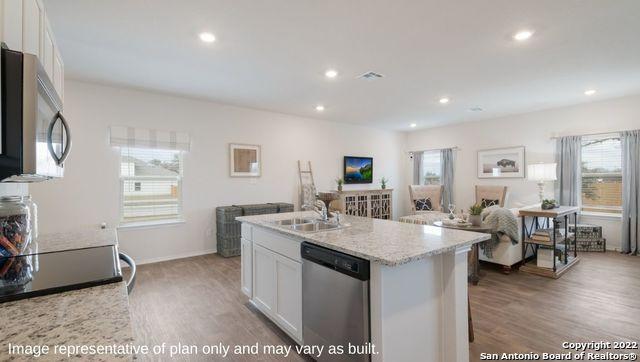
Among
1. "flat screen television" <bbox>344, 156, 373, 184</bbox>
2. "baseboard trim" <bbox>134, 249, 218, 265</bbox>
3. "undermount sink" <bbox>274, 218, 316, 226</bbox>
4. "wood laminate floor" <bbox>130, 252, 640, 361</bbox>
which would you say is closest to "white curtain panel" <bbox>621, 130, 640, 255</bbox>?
"wood laminate floor" <bbox>130, 252, 640, 361</bbox>

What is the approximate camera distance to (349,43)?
280 cm

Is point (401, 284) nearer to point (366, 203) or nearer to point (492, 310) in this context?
point (492, 310)

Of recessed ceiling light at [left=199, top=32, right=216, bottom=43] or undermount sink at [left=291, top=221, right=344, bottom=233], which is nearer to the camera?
undermount sink at [left=291, top=221, right=344, bottom=233]

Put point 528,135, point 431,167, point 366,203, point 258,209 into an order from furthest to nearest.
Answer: point 431,167, point 366,203, point 528,135, point 258,209

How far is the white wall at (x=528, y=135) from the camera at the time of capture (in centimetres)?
490

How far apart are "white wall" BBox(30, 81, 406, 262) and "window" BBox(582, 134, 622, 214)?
4.61m

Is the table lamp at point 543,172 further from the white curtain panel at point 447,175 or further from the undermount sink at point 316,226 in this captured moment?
the undermount sink at point 316,226

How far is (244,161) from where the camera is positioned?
5270mm

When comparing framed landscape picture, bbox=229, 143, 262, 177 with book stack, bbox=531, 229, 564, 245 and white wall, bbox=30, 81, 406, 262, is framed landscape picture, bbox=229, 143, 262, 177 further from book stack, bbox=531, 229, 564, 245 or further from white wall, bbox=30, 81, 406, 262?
book stack, bbox=531, 229, 564, 245

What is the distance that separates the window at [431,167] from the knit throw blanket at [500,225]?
379 cm

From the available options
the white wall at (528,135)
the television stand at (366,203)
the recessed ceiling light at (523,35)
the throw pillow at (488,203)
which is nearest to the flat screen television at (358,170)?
the television stand at (366,203)

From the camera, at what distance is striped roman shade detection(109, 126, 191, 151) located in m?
4.09

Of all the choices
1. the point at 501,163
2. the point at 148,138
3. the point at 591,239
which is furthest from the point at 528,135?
the point at 148,138

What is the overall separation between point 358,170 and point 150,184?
4476mm
